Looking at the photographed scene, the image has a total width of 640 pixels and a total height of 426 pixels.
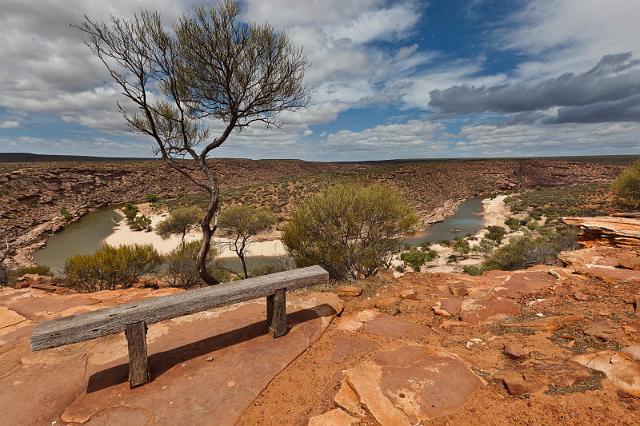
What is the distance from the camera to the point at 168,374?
11.5ft

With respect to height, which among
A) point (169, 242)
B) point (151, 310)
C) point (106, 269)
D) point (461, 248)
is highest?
point (151, 310)

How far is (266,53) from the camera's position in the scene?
787cm

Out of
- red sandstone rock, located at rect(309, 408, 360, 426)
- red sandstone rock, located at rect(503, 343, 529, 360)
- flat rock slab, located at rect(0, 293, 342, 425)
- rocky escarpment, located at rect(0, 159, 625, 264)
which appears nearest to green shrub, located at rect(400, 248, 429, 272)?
red sandstone rock, located at rect(503, 343, 529, 360)

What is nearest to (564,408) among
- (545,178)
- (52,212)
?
(52,212)

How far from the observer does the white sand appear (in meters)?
26.9

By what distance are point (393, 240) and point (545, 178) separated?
70.6 meters

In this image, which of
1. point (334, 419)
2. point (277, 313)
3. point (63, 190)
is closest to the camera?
point (334, 419)

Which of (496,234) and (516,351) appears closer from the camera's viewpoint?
(516,351)

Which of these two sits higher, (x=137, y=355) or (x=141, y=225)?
(x=137, y=355)

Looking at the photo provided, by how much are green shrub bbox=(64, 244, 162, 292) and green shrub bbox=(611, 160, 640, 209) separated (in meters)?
30.2

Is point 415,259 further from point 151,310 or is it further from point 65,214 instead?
point 65,214

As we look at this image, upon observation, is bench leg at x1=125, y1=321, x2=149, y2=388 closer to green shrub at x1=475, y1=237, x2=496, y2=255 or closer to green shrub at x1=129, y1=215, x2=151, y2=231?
green shrub at x1=475, y1=237, x2=496, y2=255

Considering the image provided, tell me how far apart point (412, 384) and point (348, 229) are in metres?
8.61

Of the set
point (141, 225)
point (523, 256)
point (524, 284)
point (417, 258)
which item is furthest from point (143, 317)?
point (141, 225)
